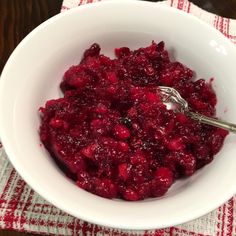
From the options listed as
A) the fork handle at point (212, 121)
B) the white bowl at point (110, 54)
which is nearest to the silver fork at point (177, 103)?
the fork handle at point (212, 121)

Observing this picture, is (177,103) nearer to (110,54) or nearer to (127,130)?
(127,130)

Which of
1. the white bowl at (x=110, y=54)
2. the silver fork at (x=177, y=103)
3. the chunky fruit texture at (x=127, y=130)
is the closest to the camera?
the white bowl at (x=110, y=54)

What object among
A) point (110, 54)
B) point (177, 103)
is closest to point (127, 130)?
point (177, 103)

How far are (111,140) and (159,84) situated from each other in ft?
1.15

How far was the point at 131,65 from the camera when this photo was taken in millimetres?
1542

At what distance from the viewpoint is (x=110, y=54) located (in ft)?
5.66

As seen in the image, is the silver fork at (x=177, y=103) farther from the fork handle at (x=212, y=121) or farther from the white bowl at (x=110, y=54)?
the white bowl at (x=110, y=54)

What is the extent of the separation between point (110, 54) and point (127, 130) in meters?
0.49

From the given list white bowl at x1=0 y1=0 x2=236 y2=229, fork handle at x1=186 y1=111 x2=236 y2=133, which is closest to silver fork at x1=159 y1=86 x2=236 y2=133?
fork handle at x1=186 y1=111 x2=236 y2=133

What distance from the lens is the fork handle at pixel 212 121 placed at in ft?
4.40

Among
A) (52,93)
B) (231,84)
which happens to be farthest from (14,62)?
(231,84)

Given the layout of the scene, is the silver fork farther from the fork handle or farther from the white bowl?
the white bowl

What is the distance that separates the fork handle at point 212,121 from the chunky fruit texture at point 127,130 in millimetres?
25

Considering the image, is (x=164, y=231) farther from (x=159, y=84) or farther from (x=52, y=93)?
(x=52, y=93)
